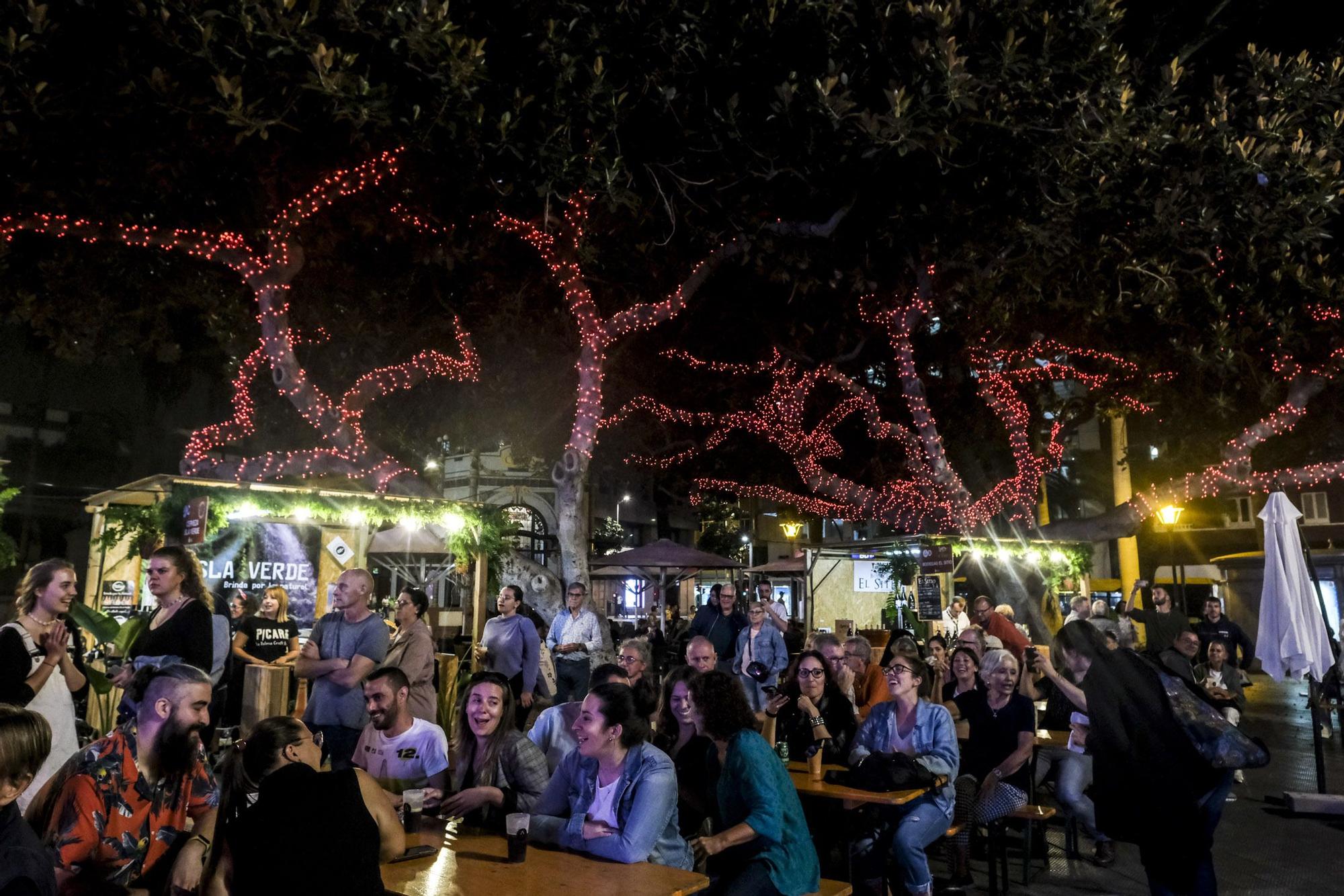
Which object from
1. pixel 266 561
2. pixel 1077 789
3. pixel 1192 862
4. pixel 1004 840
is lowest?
pixel 1004 840

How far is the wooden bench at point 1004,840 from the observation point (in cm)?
491

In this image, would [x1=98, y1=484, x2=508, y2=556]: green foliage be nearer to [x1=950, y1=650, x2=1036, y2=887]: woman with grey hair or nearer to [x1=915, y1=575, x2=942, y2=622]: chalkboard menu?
[x1=915, y1=575, x2=942, y2=622]: chalkboard menu

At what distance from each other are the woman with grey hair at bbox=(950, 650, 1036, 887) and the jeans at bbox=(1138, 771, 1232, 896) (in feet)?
4.14

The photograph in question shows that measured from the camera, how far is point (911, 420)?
64.4 ft

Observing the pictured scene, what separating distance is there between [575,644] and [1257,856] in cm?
550

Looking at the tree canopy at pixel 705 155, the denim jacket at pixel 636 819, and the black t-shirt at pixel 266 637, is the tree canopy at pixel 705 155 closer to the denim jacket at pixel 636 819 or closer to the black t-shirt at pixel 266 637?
the black t-shirt at pixel 266 637

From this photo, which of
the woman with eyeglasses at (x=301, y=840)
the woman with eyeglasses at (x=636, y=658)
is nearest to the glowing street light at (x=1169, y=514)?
the woman with eyeglasses at (x=636, y=658)

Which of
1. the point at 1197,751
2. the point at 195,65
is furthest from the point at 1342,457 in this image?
the point at 195,65

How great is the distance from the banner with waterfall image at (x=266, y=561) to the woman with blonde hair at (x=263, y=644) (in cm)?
239

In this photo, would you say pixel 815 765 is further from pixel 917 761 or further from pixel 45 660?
pixel 45 660

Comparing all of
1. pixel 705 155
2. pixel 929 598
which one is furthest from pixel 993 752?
pixel 929 598

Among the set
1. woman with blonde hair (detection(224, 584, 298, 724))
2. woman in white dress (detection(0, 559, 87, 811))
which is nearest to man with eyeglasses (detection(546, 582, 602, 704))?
woman with blonde hair (detection(224, 584, 298, 724))

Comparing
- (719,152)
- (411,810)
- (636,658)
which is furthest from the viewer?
(719,152)

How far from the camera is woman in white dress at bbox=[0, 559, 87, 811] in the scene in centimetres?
382
